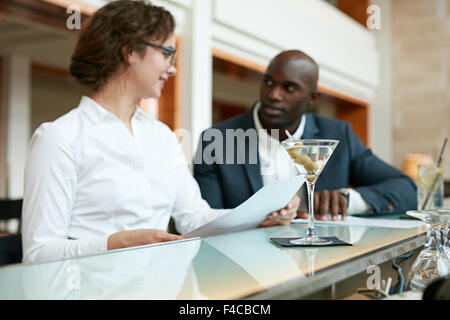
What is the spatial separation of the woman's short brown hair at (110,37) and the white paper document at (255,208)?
77 cm

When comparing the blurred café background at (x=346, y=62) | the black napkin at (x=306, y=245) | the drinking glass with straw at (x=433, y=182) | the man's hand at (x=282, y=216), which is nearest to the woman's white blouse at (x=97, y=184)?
the man's hand at (x=282, y=216)

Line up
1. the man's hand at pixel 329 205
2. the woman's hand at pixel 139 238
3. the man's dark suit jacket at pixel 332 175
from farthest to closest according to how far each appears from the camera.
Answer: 1. the man's dark suit jacket at pixel 332 175
2. the man's hand at pixel 329 205
3. the woman's hand at pixel 139 238

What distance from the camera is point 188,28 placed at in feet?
14.0

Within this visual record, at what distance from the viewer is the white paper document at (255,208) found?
120cm

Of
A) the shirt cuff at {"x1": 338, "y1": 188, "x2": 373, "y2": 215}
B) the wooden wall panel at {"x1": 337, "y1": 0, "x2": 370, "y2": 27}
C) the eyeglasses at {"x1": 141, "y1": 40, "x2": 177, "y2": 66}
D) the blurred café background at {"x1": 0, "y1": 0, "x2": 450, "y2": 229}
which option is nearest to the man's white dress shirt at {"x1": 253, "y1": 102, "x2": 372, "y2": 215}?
the shirt cuff at {"x1": 338, "y1": 188, "x2": 373, "y2": 215}

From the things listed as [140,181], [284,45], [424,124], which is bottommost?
[140,181]

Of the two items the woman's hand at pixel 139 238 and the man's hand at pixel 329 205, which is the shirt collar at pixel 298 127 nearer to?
the man's hand at pixel 329 205

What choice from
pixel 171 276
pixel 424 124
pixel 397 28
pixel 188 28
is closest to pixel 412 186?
pixel 171 276

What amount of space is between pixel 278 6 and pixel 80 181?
4581 millimetres

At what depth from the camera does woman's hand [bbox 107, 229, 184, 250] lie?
1143 millimetres

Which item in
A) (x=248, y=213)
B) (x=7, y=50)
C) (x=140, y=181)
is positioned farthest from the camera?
(x=7, y=50)

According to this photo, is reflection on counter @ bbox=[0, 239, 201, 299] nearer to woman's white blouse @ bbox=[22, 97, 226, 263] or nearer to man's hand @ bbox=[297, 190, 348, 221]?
woman's white blouse @ bbox=[22, 97, 226, 263]

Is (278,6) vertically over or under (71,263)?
over
